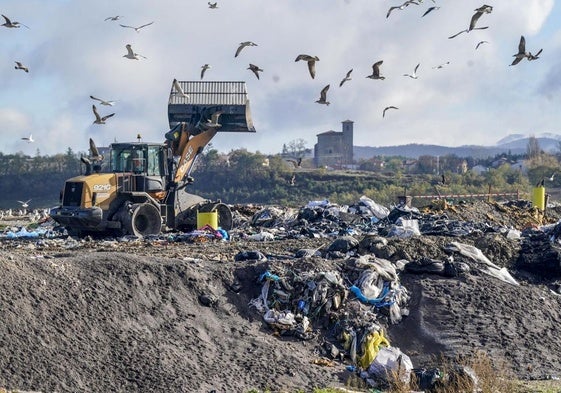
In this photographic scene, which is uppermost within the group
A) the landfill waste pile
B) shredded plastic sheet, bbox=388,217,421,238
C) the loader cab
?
the loader cab

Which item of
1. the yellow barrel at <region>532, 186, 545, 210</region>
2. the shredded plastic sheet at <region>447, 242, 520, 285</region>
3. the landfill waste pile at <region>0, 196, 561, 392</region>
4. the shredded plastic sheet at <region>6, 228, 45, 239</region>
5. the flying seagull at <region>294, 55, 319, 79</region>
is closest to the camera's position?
the landfill waste pile at <region>0, 196, 561, 392</region>

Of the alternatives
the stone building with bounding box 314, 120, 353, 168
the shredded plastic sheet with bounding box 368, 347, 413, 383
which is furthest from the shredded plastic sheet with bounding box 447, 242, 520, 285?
the stone building with bounding box 314, 120, 353, 168

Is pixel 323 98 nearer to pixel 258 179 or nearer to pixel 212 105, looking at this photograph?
pixel 212 105

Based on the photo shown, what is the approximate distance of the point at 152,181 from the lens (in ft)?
69.8

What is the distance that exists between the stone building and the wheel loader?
71.3 meters

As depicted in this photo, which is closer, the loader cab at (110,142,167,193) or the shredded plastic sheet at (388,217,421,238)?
the shredded plastic sheet at (388,217,421,238)

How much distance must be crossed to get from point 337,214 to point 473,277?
9034 mm

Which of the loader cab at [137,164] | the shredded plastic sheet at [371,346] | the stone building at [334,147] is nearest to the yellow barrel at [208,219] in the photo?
the loader cab at [137,164]

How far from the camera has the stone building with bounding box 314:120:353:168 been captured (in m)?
96.8

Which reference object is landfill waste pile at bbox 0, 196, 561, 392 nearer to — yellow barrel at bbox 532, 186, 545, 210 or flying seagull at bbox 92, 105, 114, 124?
flying seagull at bbox 92, 105, 114, 124

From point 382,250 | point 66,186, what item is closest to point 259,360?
point 382,250

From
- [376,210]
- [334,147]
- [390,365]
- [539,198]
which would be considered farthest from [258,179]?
[334,147]

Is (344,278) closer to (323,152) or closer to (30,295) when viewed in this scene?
(30,295)

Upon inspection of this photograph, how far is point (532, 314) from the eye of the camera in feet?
44.9
